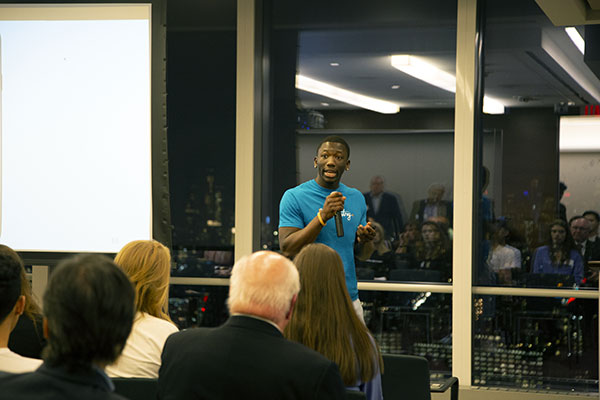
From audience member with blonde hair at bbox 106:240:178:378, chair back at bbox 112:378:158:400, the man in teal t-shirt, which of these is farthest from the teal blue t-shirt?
chair back at bbox 112:378:158:400

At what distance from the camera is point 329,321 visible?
229cm

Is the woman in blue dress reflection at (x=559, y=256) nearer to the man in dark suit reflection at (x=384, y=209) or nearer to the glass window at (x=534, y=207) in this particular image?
the glass window at (x=534, y=207)

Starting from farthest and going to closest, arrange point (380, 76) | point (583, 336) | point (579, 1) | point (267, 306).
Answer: point (380, 76) < point (583, 336) < point (579, 1) < point (267, 306)

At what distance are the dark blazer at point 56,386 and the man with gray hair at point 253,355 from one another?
0.56 metres

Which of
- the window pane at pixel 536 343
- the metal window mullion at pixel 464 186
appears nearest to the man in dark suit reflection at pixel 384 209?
Result: the metal window mullion at pixel 464 186

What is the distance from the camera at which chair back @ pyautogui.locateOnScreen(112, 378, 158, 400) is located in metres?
2.39

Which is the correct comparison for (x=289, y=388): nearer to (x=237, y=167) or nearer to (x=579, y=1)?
(x=579, y=1)

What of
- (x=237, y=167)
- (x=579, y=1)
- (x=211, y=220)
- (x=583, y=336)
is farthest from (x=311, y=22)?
(x=583, y=336)

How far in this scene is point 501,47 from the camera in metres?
5.52

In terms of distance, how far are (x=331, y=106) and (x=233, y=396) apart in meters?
4.15

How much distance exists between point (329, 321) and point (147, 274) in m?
0.81

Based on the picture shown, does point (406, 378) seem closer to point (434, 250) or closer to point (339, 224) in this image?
point (339, 224)

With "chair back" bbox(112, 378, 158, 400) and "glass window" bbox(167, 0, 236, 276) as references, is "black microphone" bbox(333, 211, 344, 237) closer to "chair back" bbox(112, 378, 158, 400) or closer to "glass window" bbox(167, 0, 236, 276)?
"chair back" bbox(112, 378, 158, 400)

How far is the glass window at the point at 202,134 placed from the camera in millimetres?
5988
